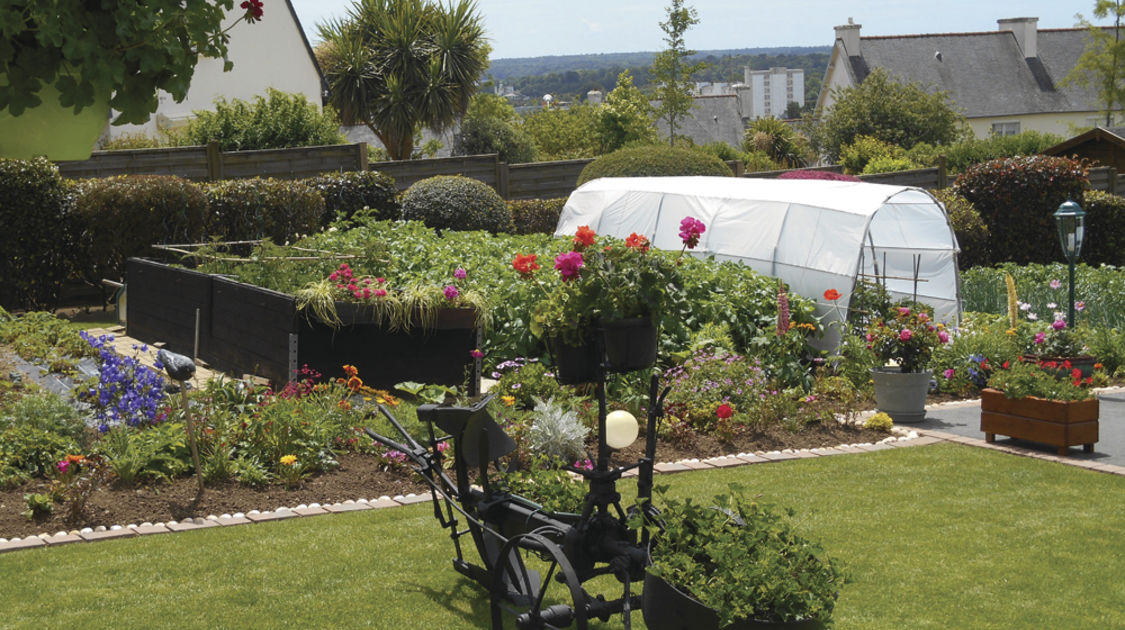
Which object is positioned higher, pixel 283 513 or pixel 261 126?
pixel 261 126

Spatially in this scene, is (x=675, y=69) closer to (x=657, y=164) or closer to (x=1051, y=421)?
(x=657, y=164)

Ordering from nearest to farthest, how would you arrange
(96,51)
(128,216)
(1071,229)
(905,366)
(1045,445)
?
(96,51)
(1045,445)
(905,366)
(1071,229)
(128,216)

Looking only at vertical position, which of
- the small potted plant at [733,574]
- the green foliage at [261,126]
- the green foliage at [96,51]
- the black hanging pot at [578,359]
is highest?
the green foliage at [261,126]

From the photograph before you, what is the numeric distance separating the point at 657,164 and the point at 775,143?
26.3 metres

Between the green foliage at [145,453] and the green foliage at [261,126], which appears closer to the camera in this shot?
the green foliage at [145,453]

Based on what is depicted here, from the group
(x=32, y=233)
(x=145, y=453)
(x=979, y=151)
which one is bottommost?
(x=145, y=453)

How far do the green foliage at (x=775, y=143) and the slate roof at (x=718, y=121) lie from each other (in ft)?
52.0

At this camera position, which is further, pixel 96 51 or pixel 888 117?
pixel 888 117

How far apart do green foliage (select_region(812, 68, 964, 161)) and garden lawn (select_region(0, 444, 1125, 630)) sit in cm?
3572

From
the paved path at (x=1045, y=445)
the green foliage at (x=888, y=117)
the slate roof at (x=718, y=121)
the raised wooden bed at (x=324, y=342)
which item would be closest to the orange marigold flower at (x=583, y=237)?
the raised wooden bed at (x=324, y=342)

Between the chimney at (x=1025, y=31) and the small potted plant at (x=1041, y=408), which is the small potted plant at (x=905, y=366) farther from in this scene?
the chimney at (x=1025, y=31)

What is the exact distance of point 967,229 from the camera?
1773cm

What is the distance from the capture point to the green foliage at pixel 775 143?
4284 cm

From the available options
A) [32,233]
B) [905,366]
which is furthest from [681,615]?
[32,233]
